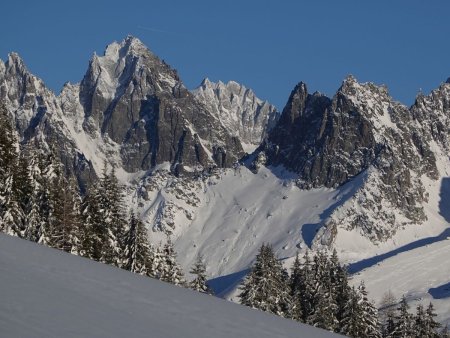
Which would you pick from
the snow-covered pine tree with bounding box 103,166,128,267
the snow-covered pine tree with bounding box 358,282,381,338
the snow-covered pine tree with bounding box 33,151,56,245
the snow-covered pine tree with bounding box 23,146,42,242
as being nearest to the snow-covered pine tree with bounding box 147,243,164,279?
the snow-covered pine tree with bounding box 103,166,128,267

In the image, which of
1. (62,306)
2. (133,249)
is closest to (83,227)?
(133,249)

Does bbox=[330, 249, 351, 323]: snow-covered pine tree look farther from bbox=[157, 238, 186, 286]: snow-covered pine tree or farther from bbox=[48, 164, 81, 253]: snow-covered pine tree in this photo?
bbox=[48, 164, 81, 253]: snow-covered pine tree

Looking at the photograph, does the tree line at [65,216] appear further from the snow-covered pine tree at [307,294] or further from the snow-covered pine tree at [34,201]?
the snow-covered pine tree at [307,294]

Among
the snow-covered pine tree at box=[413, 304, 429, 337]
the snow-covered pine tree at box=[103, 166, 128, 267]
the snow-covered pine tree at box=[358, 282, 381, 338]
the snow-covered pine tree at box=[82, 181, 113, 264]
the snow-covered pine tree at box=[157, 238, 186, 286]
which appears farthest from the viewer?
the snow-covered pine tree at box=[358, 282, 381, 338]

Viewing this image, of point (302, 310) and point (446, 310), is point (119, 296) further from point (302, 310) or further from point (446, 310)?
point (446, 310)

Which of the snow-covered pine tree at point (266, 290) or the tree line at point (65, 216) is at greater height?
the tree line at point (65, 216)

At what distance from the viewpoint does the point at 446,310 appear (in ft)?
640

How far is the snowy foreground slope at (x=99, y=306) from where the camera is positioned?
1417 centimetres

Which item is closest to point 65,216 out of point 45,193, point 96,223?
point 45,193

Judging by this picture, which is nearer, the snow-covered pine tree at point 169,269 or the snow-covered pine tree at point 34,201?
the snow-covered pine tree at point 34,201

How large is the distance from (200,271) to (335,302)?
36.7 ft

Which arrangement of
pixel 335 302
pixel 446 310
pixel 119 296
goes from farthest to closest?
1. pixel 446 310
2. pixel 335 302
3. pixel 119 296

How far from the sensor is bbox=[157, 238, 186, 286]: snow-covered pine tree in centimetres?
5312

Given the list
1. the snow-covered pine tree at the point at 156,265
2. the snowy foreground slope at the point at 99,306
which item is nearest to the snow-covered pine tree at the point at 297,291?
the snow-covered pine tree at the point at 156,265
